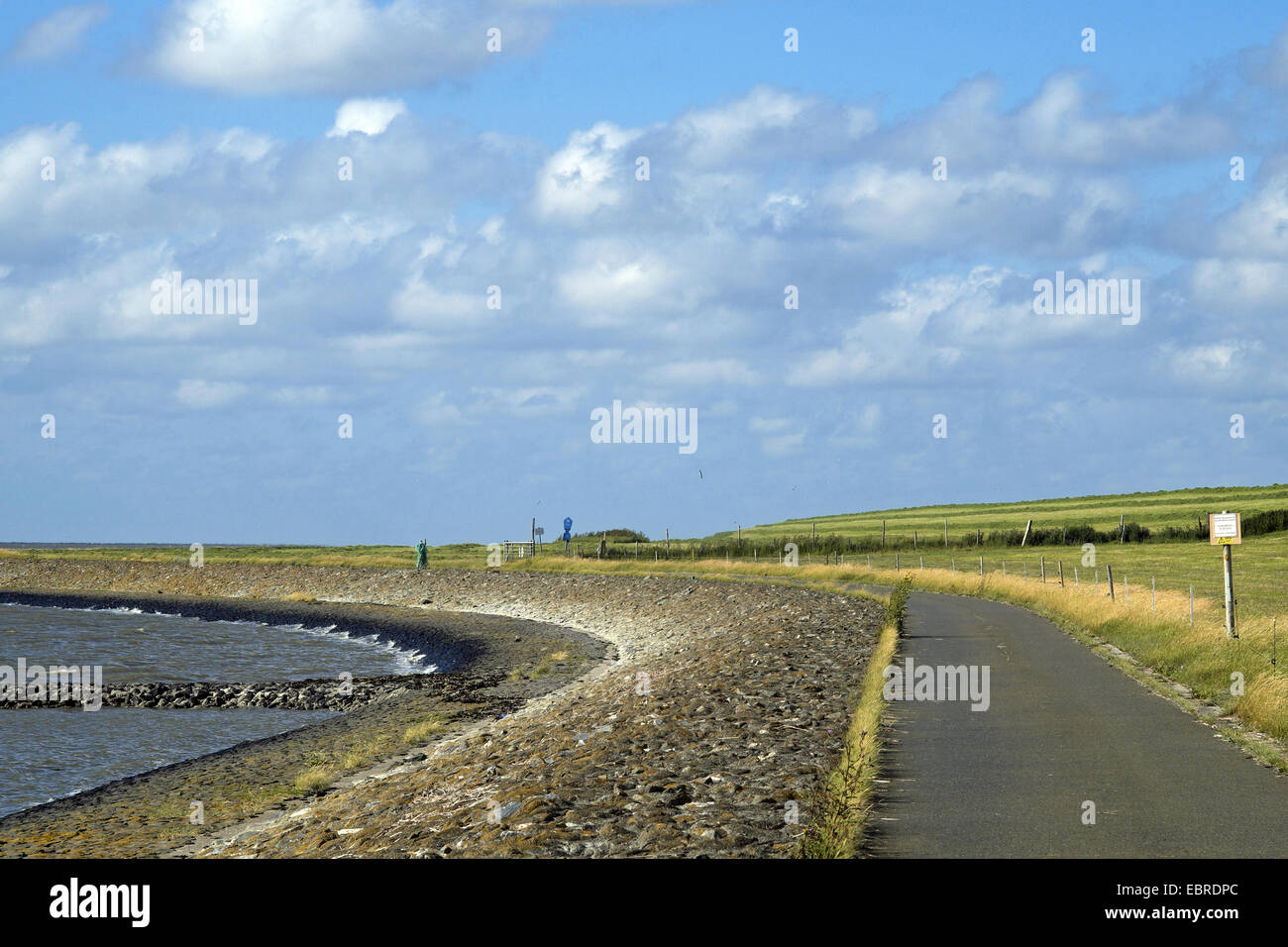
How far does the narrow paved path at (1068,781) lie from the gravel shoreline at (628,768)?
1166 mm

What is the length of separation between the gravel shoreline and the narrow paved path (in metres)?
1.17

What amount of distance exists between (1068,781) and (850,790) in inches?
112

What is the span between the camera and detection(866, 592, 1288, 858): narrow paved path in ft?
34.8

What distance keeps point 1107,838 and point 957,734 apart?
6.10 meters

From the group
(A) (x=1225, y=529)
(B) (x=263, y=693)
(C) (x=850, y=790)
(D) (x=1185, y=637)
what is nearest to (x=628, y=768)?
(C) (x=850, y=790)

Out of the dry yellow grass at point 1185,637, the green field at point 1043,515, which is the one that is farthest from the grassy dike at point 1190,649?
the green field at point 1043,515

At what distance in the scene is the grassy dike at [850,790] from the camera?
10.3 metres

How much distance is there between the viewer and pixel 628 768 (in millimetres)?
15008

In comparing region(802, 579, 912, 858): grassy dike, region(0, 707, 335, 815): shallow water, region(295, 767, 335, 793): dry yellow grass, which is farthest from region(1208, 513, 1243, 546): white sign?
region(0, 707, 335, 815): shallow water

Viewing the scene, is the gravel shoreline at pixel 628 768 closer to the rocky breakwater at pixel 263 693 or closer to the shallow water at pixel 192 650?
the rocky breakwater at pixel 263 693

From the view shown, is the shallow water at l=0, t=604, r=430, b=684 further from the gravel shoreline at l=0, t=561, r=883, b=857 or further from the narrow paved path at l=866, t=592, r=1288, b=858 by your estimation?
the narrow paved path at l=866, t=592, r=1288, b=858

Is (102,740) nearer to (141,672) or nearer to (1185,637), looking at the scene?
(141,672)

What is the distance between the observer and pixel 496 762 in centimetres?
1808
